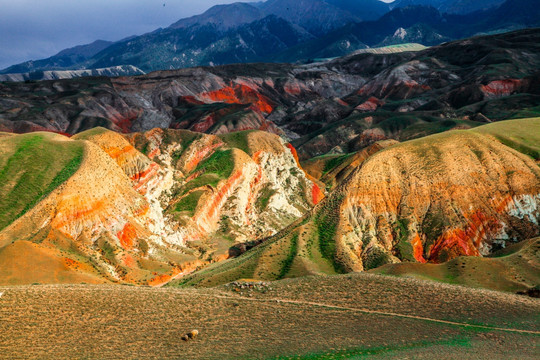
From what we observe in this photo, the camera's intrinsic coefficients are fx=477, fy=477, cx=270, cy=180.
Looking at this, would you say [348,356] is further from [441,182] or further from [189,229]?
[189,229]

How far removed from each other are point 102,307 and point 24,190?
4713 cm

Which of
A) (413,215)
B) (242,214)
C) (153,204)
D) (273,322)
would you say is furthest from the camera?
(242,214)

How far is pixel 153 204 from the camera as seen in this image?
94.8 metres

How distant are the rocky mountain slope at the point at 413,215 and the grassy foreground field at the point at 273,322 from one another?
19158 millimetres

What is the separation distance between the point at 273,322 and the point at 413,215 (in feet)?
141

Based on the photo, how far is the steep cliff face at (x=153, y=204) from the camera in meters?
70.4

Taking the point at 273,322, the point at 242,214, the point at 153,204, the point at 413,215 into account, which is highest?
the point at 273,322

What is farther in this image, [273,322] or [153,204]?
[153,204]

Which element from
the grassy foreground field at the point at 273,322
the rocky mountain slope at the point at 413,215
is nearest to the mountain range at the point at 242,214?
the rocky mountain slope at the point at 413,215

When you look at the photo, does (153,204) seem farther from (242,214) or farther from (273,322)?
(273,322)

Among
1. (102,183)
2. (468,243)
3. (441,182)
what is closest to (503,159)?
(441,182)

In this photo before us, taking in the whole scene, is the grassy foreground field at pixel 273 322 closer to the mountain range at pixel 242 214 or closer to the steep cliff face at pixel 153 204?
the mountain range at pixel 242 214

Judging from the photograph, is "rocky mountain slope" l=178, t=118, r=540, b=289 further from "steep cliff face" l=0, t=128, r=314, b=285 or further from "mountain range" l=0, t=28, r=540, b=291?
"steep cliff face" l=0, t=128, r=314, b=285

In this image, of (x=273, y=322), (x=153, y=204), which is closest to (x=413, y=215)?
(x=273, y=322)
